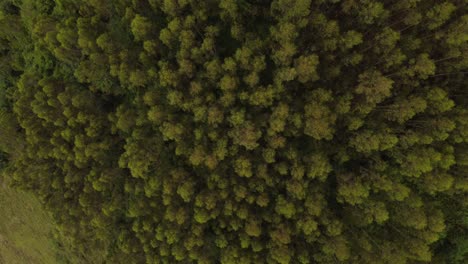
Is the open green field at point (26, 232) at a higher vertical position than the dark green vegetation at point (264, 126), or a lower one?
lower

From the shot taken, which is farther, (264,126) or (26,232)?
(26,232)

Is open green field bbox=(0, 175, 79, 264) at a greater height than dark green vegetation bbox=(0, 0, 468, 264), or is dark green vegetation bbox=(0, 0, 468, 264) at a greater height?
dark green vegetation bbox=(0, 0, 468, 264)

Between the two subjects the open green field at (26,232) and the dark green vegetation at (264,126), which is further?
the open green field at (26,232)

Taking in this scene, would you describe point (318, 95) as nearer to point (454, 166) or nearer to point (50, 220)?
point (454, 166)

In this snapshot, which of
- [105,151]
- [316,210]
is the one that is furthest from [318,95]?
[105,151]

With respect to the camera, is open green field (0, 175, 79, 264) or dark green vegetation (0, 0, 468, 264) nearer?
dark green vegetation (0, 0, 468, 264)
